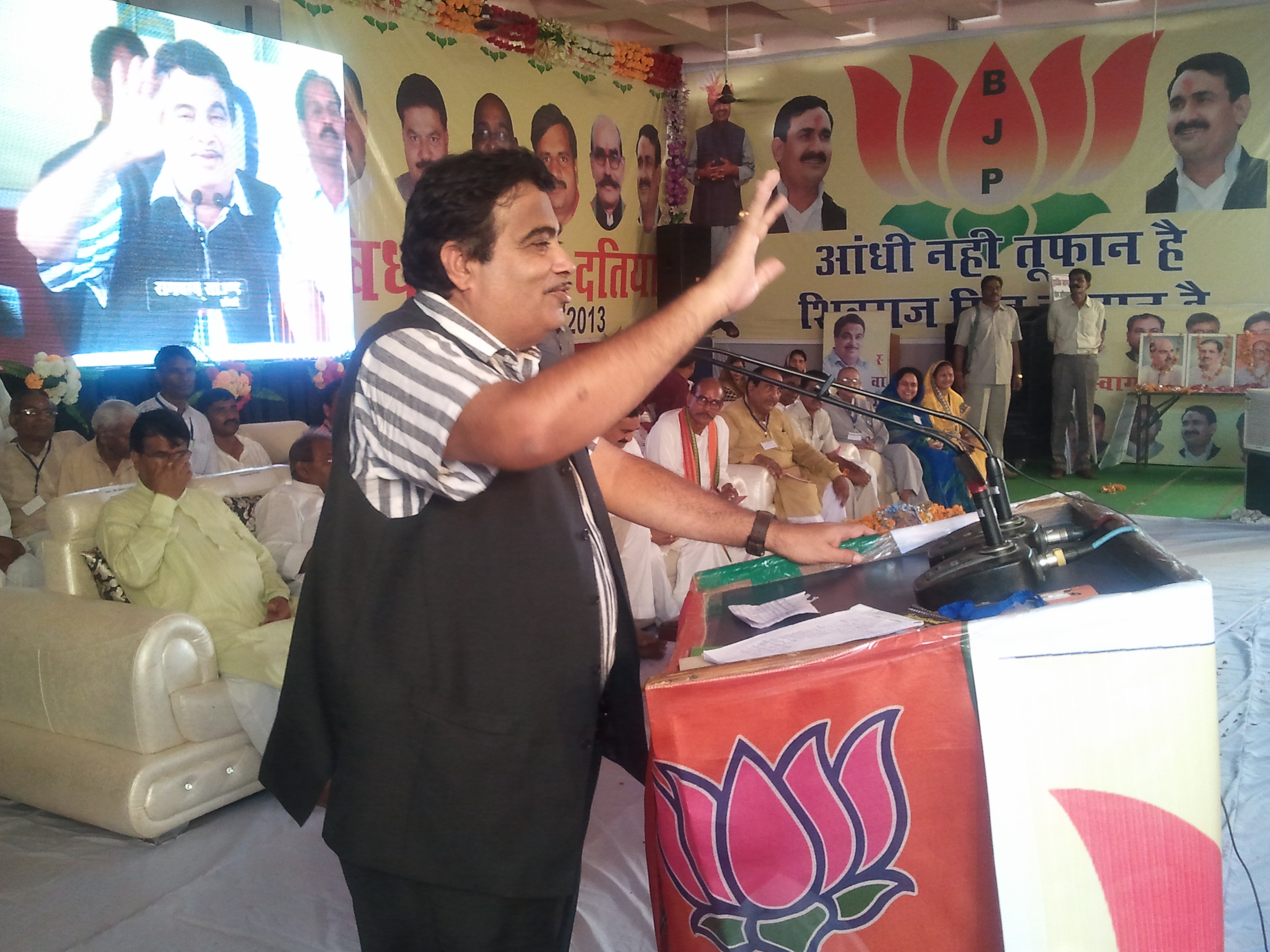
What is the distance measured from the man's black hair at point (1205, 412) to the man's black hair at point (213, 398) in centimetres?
762

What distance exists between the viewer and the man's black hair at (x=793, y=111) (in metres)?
9.83

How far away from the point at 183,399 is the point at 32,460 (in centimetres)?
85

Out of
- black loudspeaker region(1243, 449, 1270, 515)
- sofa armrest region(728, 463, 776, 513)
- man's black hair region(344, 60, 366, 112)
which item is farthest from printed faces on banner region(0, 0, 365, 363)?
black loudspeaker region(1243, 449, 1270, 515)

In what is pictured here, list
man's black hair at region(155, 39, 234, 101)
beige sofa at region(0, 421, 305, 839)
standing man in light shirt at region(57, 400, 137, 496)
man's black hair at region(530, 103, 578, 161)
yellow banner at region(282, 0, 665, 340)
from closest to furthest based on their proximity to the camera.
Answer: beige sofa at region(0, 421, 305, 839) < standing man in light shirt at region(57, 400, 137, 496) < man's black hair at region(155, 39, 234, 101) < yellow banner at region(282, 0, 665, 340) < man's black hair at region(530, 103, 578, 161)

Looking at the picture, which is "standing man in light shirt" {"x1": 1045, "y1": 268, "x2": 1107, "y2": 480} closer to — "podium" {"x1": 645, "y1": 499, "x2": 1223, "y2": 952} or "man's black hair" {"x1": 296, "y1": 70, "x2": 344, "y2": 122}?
"man's black hair" {"x1": 296, "y1": 70, "x2": 344, "y2": 122}

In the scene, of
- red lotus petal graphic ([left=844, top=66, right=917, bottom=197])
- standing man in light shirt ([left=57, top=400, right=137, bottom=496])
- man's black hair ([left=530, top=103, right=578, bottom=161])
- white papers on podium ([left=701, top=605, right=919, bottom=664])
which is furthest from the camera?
red lotus petal graphic ([left=844, top=66, right=917, bottom=197])

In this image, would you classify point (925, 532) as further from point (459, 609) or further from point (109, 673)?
point (109, 673)

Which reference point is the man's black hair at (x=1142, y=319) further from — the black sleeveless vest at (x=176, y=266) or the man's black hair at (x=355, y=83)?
the black sleeveless vest at (x=176, y=266)

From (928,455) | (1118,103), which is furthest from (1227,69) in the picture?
(928,455)

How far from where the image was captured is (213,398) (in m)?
5.07

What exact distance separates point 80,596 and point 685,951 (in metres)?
2.49

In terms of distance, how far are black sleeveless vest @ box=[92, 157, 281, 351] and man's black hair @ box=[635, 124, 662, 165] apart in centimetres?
450

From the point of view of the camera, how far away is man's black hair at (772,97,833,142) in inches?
387

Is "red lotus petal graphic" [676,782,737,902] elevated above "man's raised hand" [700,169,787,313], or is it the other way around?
"man's raised hand" [700,169,787,313]
